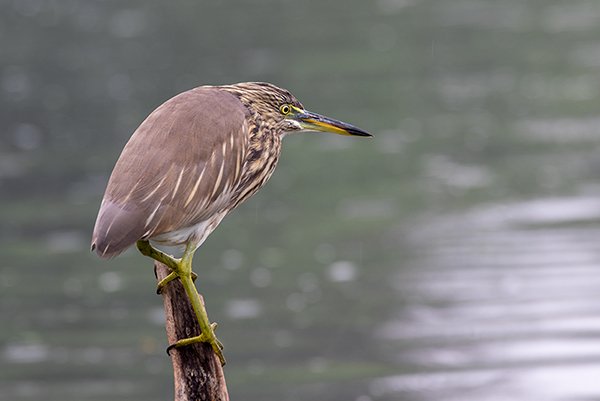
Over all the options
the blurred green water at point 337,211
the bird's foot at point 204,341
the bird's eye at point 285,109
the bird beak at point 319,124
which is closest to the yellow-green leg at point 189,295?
the bird's foot at point 204,341

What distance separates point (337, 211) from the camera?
40.6 feet

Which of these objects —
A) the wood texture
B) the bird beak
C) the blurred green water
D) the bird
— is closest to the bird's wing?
the bird

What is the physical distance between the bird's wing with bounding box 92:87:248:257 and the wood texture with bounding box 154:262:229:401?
373mm

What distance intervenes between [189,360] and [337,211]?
23.3 ft

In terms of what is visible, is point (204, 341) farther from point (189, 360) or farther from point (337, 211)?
point (337, 211)

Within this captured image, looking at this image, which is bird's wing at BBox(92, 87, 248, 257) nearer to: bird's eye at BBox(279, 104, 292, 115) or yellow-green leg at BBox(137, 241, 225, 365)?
yellow-green leg at BBox(137, 241, 225, 365)

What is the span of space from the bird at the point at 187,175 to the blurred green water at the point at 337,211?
10.1 ft

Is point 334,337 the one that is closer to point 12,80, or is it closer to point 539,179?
point 539,179

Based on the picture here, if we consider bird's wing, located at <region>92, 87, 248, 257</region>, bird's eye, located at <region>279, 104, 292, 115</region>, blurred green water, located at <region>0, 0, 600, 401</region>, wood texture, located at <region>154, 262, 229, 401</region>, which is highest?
blurred green water, located at <region>0, 0, 600, 401</region>

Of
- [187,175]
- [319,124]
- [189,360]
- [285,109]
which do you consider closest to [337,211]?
[319,124]

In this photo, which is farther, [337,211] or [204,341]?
[337,211]

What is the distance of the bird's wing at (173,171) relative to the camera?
193 inches

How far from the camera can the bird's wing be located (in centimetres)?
489

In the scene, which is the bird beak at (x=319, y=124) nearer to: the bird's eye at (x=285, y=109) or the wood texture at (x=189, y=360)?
the bird's eye at (x=285, y=109)
